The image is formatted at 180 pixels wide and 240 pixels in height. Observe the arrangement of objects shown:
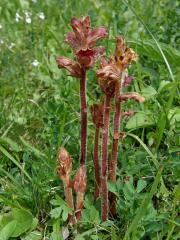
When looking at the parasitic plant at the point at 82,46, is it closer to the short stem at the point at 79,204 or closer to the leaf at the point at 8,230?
the short stem at the point at 79,204

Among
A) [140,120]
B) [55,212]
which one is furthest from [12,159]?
[140,120]

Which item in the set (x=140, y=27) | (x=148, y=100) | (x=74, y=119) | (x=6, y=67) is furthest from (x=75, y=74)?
(x=140, y=27)

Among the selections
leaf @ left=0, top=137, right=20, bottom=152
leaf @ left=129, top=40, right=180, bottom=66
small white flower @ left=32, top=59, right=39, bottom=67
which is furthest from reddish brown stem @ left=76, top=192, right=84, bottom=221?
small white flower @ left=32, top=59, right=39, bottom=67

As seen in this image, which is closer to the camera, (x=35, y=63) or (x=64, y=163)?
(x=64, y=163)

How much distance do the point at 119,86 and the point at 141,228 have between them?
602 mm

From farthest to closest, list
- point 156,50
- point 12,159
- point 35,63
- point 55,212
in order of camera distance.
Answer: point 35,63, point 156,50, point 12,159, point 55,212

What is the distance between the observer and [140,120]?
3.12 meters

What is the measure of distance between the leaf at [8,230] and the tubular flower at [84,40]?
2.63 feet

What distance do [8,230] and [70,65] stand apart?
0.80m

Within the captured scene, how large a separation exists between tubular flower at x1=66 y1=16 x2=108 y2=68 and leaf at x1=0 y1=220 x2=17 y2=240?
803mm

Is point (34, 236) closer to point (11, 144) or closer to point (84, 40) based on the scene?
point (11, 144)

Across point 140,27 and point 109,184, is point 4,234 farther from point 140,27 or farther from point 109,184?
point 140,27

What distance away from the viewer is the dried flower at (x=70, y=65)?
7.18 feet

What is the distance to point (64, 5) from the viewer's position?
16.0 feet
